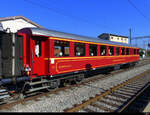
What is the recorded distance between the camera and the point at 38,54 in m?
6.28

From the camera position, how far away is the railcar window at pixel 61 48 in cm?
657

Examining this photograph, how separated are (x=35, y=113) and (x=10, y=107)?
113 centimetres

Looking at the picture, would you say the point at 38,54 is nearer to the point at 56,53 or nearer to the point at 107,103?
the point at 56,53

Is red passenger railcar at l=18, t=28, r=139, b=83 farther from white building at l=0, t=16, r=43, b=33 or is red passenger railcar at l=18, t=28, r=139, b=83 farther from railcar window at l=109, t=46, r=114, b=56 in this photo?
white building at l=0, t=16, r=43, b=33

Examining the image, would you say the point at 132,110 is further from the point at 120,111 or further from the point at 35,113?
the point at 35,113

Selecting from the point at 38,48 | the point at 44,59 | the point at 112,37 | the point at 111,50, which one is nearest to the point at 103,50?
the point at 111,50

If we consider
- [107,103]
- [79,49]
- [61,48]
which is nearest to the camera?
[107,103]

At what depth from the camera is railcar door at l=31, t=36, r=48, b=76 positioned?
6.03 m

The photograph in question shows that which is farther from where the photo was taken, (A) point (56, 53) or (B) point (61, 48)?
(B) point (61, 48)

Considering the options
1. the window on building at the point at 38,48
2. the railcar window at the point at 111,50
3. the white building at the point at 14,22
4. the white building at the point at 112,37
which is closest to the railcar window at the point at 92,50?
the railcar window at the point at 111,50

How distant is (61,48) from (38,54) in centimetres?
127

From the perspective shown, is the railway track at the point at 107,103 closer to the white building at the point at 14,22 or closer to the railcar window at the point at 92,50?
the railcar window at the point at 92,50

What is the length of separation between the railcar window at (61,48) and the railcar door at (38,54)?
55 cm

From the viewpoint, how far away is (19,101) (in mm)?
5160
